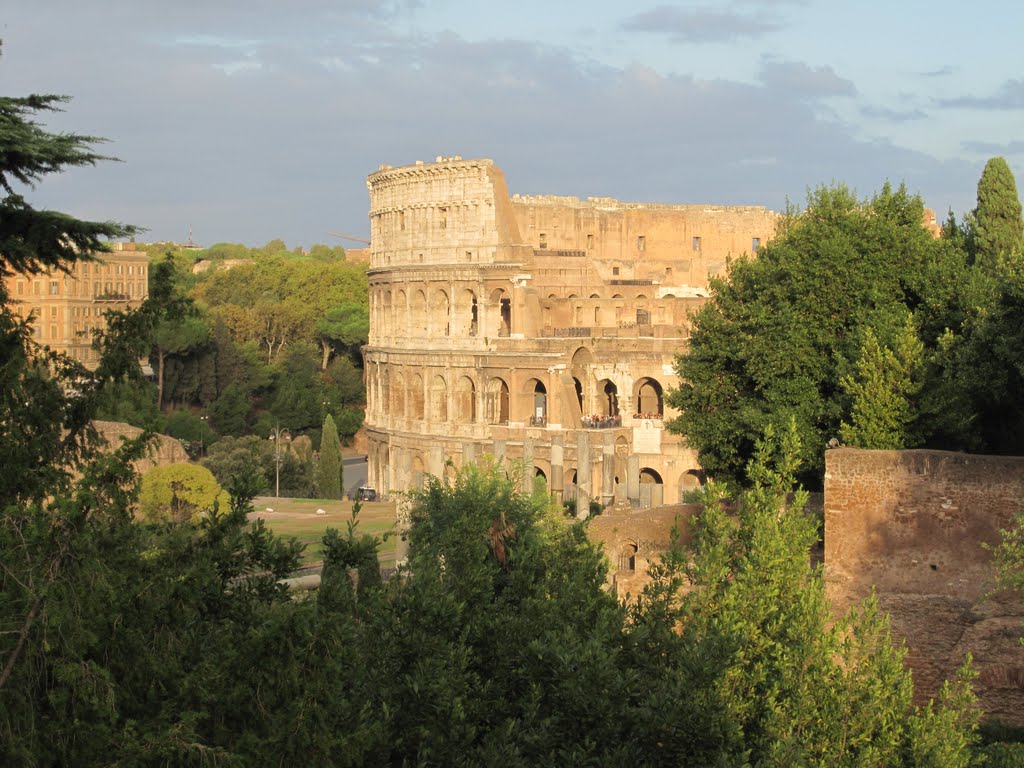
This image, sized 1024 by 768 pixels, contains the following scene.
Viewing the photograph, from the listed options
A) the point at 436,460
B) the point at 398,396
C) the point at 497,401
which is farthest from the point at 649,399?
the point at 398,396

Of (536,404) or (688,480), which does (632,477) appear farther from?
(536,404)

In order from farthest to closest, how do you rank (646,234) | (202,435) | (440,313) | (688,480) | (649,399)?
(202,435) → (646,234) → (440,313) → (649,399) → (688,480)

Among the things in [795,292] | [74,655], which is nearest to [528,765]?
[74,655]

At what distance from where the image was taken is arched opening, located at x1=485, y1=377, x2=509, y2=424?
5034 centimetres

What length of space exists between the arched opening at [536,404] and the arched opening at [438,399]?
152 inches

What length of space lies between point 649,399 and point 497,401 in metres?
5.87

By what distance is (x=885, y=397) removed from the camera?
21.8 meters

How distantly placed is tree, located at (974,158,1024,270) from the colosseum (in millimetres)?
16925

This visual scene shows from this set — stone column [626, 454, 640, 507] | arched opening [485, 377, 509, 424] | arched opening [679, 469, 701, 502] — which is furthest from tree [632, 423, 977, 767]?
arched opening [485, 377, 509, 424]

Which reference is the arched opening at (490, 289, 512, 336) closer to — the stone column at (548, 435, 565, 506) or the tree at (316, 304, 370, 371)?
the stone column at (548, 435, 565, 506)

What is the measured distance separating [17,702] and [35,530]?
1.01 metres

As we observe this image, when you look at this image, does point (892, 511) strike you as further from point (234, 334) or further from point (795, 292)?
point (234, 334)

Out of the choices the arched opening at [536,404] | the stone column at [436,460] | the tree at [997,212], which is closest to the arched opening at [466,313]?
the arched opening at [536,404]

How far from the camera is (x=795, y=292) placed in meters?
27.0
